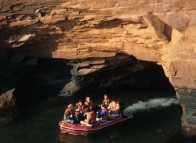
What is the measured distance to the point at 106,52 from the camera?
1839 cm

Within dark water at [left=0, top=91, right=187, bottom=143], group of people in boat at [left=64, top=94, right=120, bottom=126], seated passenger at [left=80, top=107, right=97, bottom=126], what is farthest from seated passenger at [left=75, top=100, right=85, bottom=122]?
dark water at [left=0, top=91, right=187, bottom=143]

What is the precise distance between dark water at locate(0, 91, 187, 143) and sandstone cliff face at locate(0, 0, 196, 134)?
1.46 meters

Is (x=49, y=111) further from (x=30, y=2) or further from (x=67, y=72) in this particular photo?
(x=30, y=2)

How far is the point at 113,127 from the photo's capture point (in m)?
16.8

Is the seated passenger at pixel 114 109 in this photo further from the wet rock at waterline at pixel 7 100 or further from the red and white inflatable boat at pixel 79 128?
the wet rock at waterline at pixel 7 100

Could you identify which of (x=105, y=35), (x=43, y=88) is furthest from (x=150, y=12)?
(x=43, y=88)

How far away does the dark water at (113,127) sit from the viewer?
15.6 metres

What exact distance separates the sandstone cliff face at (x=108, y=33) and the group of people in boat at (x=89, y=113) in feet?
8.73

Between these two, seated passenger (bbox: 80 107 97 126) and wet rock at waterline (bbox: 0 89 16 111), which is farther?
wet rock at waterline (bbox: 0 89 16 111)

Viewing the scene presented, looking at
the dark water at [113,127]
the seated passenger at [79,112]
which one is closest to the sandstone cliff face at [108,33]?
the dark water at [113,127]

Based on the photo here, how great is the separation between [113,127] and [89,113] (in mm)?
1407

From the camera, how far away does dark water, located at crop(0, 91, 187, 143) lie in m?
15.6

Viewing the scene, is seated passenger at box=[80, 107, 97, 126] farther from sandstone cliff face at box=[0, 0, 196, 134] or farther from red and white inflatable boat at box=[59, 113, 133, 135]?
sandstone cliff face at box=[0, 0, 196, 134]

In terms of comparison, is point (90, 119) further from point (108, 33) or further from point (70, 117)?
point (108, 33)
